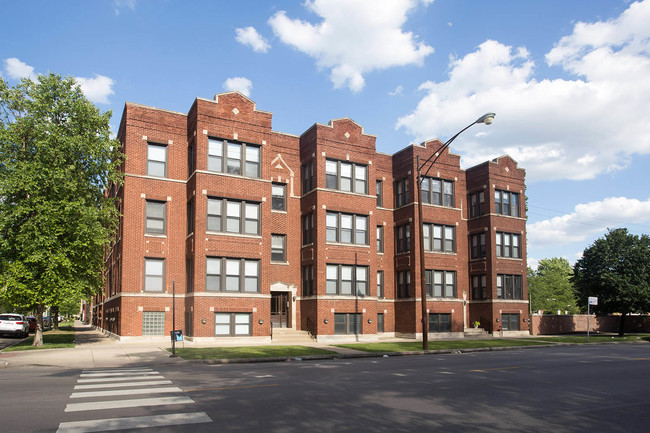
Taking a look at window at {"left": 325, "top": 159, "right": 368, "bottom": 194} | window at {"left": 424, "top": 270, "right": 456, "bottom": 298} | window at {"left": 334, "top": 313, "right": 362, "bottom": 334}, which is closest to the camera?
window at {"left": 334, "top": 313, "right": 362, "bottom": 334}

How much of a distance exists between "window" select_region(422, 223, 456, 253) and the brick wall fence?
11.4 m

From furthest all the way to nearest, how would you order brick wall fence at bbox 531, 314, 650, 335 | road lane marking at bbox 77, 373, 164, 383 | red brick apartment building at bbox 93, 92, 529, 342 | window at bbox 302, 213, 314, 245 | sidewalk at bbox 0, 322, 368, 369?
brick wall fence at bbox 531, 314, 650, 335 → window at bbox 302, 213, 314, 245 → red brick apartment building at bbox 93, 92, 529, 342 → sidewalk at bbox 0, 322, 368, 369 → road lane marking at bbox 77, 373, 164, 383

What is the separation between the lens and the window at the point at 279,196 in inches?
1299

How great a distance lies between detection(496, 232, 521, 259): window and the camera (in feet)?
128

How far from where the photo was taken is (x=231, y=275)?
1123 inches

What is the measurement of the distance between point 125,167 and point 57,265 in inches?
253

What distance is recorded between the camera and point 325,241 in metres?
31.5

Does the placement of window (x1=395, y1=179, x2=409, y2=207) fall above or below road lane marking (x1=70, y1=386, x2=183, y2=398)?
Result: above

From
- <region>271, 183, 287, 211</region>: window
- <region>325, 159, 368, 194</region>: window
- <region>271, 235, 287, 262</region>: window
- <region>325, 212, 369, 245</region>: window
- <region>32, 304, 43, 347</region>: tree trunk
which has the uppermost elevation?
<region>325, 159, 368, 194</region>: window

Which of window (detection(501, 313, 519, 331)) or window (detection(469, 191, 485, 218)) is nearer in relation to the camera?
window (detection(501, 313, 519, 331))

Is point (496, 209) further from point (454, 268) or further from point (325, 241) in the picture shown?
point (325, 241)

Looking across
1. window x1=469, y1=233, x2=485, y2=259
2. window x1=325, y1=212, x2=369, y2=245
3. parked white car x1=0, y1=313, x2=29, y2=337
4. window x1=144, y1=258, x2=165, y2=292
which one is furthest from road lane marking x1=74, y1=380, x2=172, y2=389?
window x1=469, y1=233, x2=485, y2=259

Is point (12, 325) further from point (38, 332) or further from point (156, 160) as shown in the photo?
point (156, 160)

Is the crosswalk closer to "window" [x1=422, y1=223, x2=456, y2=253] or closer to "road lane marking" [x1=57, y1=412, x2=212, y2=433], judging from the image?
"road lane marking" [x1=57, y1=412, x2=212, y2=433]
